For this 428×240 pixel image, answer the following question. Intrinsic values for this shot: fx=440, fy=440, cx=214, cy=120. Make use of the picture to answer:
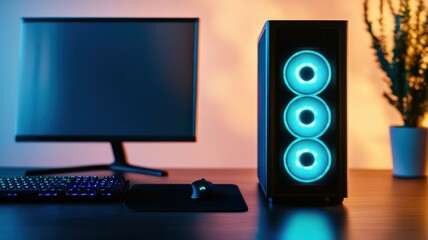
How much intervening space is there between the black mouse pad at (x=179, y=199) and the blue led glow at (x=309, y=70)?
0.75 feet

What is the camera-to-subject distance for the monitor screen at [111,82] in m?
1.12

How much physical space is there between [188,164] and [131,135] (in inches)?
14.1

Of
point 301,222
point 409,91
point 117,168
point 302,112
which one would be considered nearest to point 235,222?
point 301,222

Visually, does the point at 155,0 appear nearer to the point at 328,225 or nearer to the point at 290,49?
the point at 290,49

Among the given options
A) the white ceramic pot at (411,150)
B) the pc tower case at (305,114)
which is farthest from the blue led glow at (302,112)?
the white ceramic pot at (411,150)

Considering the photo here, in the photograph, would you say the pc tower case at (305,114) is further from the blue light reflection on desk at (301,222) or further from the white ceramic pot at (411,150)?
the white ceramic pot at (411,150)

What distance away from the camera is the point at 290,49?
2.54 ft

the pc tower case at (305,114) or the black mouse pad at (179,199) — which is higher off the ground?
the pc tower case at (305,114)

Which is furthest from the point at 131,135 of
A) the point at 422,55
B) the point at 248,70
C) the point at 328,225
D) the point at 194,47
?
the point at 422,55

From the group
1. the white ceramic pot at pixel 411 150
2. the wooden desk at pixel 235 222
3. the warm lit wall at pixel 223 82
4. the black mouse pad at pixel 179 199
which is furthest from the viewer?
the warm lit wall at pixel 223 82

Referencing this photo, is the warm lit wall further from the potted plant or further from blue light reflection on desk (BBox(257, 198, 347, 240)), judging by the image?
blue light reflection on desk (BBox(257, 198, 347, 240))

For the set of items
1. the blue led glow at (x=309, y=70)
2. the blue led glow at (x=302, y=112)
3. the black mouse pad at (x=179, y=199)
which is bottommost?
the black mouse pad at (x=179, y=199)

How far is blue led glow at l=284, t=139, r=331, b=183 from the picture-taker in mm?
773

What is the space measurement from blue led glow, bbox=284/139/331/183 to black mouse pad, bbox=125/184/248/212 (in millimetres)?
107
